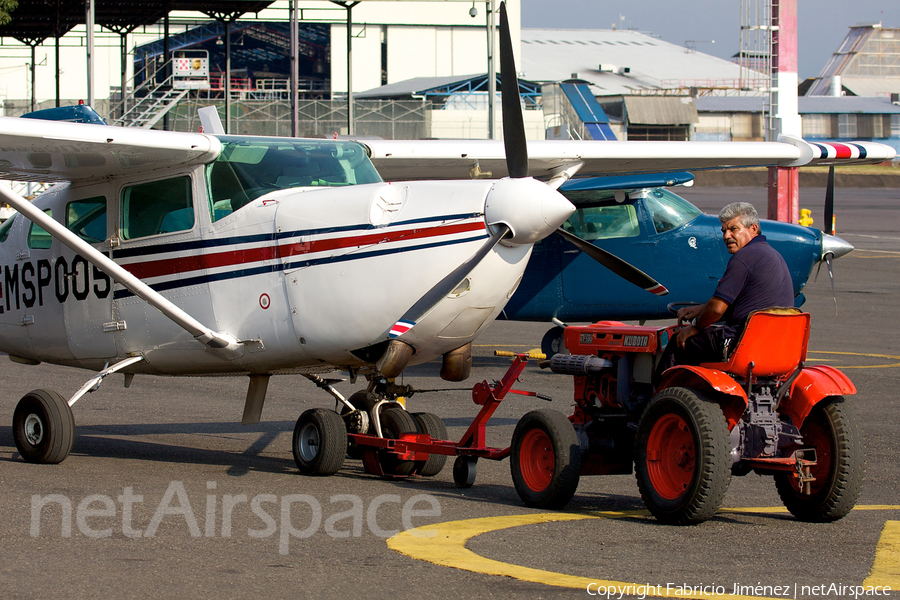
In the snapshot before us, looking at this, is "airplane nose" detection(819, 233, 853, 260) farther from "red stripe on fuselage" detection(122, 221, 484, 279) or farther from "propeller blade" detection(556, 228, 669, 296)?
"red stripe on fuselage" detection(122, 221, 484, 279)

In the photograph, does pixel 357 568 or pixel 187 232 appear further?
pixel 187 232

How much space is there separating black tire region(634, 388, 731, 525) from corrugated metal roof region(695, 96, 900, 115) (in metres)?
79.3

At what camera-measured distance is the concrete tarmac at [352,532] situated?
490cm

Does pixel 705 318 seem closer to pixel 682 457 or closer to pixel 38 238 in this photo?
pixel 682 457

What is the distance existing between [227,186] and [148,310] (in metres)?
1.27

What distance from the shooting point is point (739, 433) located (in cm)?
618

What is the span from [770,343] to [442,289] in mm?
1985

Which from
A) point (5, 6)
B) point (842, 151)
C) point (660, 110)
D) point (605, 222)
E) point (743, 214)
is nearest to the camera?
point (743, 214)

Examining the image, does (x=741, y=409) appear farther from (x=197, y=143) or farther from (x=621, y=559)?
(x=197, y=143)

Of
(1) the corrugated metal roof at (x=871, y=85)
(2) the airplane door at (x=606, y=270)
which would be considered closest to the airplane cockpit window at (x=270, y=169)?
(2) the airplane door at (x=606, y=270)

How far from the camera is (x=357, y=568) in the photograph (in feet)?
16.9

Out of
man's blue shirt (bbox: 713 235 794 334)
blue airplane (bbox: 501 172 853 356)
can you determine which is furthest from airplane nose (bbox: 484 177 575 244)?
blue airplane (bbox: 501 172 853 356)

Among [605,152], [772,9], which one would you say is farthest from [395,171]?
[772,9]

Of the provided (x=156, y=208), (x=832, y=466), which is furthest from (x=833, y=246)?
(x=156, y=208)
